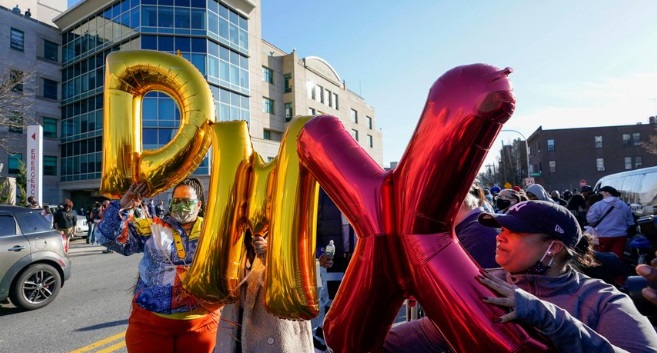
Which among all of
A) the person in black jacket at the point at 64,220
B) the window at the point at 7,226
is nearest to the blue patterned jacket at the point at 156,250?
the window at the point at 7,226

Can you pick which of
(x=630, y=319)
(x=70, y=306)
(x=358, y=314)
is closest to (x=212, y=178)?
(x=358, y=314)

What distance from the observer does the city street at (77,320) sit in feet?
14.8

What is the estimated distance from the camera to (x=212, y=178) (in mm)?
1920

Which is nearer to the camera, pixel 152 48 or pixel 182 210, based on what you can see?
pixel 182 210

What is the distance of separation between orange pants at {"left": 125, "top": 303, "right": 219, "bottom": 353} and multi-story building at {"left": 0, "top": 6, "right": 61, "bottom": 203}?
110ft

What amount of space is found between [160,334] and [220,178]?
1.12 meters

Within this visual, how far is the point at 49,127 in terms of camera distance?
33219 mm

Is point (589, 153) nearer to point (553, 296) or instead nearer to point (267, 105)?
point (267, 105)

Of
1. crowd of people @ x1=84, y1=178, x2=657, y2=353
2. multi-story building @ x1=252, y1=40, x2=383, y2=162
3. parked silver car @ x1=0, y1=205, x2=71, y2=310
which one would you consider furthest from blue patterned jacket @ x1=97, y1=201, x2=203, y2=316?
multi-story building @ x1=252, y1=40, x2=383, y2=162

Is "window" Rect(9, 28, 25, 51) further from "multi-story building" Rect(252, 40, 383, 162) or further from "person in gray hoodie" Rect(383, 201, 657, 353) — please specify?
"person in gray hoodie" Rect(383, 201, 657, 353)

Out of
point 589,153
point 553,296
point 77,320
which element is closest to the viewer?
point 553,296

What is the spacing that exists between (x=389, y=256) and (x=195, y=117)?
1271 millimetres

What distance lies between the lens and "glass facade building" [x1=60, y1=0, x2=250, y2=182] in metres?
27.3

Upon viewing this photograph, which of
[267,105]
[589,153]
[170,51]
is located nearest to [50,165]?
[170,51]
